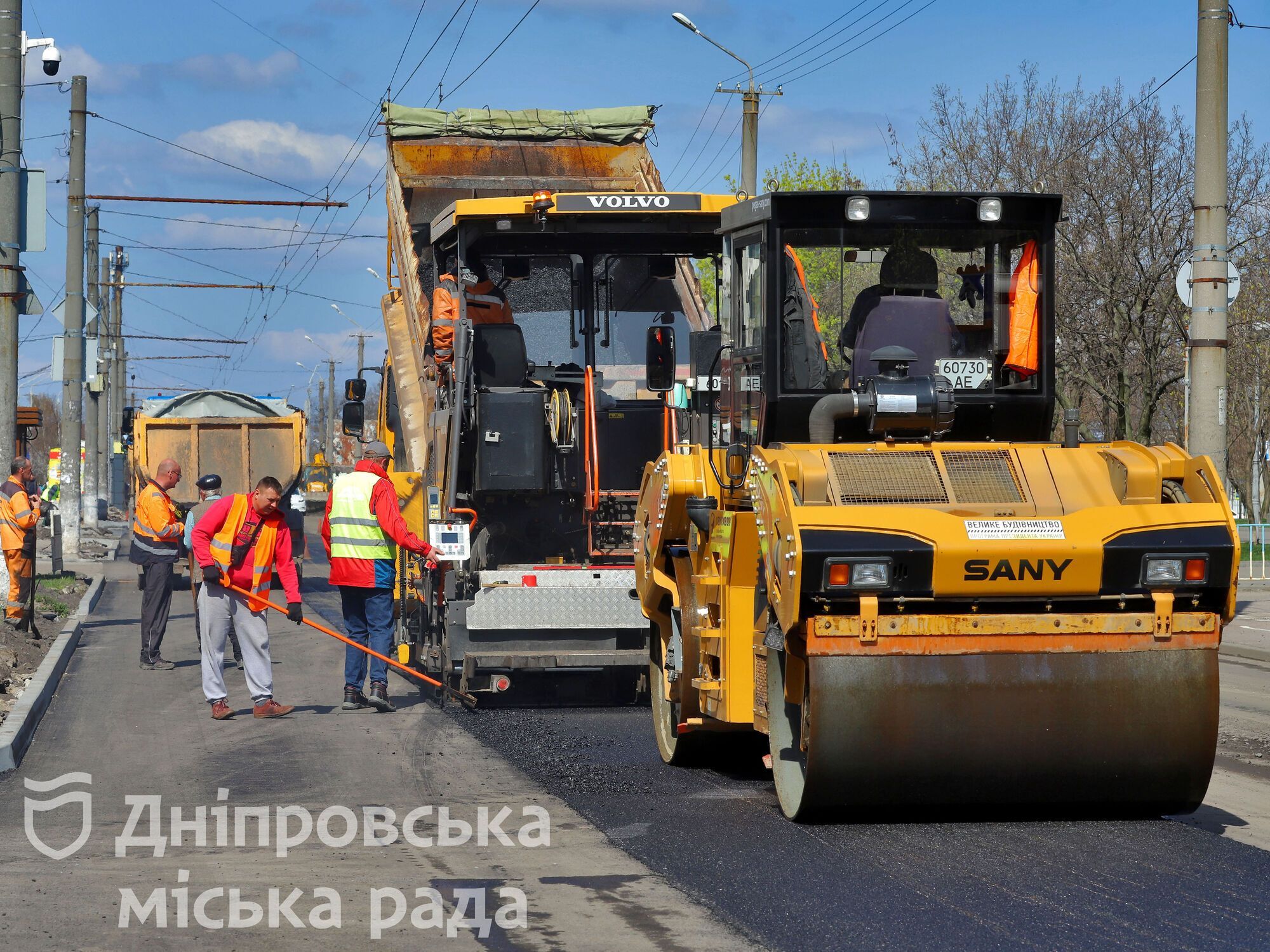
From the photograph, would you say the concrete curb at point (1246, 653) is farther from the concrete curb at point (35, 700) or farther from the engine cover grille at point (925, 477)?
the concrete curb at point (35, 700)

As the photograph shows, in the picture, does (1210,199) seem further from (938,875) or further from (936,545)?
(938,875)

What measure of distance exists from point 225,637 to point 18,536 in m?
5.78

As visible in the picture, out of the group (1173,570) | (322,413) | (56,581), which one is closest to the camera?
(1173,570)

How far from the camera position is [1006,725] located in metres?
6.22

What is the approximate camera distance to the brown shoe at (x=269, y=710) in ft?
34.9

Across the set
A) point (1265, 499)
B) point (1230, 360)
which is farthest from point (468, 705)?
point (1265, 499)

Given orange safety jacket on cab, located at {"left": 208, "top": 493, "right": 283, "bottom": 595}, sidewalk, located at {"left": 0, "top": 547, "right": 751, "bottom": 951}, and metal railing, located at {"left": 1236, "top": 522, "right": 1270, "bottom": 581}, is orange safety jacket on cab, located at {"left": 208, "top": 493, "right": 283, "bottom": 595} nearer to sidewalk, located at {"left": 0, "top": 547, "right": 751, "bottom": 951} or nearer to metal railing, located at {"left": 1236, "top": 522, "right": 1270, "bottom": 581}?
sidewalk, located at {"left": 0, "top": 547, "right": 751, "bottom": 951}

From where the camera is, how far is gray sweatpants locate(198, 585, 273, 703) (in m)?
10.7

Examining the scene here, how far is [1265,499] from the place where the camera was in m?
42.0

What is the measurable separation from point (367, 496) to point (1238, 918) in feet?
22.7

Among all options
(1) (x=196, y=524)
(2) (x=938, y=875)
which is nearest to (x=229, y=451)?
(1) (x=196, y=524)

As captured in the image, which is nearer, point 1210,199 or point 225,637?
point 225,637

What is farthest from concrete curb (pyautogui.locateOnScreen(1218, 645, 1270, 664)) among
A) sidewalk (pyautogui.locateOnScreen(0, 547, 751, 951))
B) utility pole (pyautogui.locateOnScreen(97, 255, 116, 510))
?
utility pole (pyautogui.locateOnScreen(97, 255, 116, 510))

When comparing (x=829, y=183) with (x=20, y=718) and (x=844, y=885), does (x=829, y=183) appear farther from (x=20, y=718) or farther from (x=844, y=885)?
(x=844, y=885)
